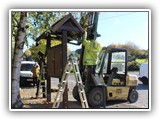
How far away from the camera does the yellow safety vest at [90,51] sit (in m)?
6.42

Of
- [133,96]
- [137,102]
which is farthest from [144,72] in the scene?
[133,96]

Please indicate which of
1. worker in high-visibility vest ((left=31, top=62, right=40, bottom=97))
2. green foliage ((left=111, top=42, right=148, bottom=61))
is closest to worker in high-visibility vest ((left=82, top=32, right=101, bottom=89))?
green foliage ((left=111, top=42, right=148, bottom=61))

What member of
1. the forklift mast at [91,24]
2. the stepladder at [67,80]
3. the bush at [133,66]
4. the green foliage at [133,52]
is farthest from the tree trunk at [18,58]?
the bush at [133,66]

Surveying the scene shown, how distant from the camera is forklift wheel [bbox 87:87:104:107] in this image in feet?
20.8

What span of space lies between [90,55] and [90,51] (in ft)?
0.31

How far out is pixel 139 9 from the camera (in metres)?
5.89

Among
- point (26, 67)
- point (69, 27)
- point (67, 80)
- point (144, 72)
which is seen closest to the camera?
point (144, 72)

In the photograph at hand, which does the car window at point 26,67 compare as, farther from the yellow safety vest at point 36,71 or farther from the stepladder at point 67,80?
the stepladder at point 67,80

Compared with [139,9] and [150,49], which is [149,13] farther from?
[150,49]

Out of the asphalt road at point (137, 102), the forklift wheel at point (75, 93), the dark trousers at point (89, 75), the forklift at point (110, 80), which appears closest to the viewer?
the asphalt road at point (137, 102)

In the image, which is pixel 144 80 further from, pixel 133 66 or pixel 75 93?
pixel 75 93

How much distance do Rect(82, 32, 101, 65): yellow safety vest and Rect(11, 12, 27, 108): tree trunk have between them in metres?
0.98

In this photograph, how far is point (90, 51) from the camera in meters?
6.58
